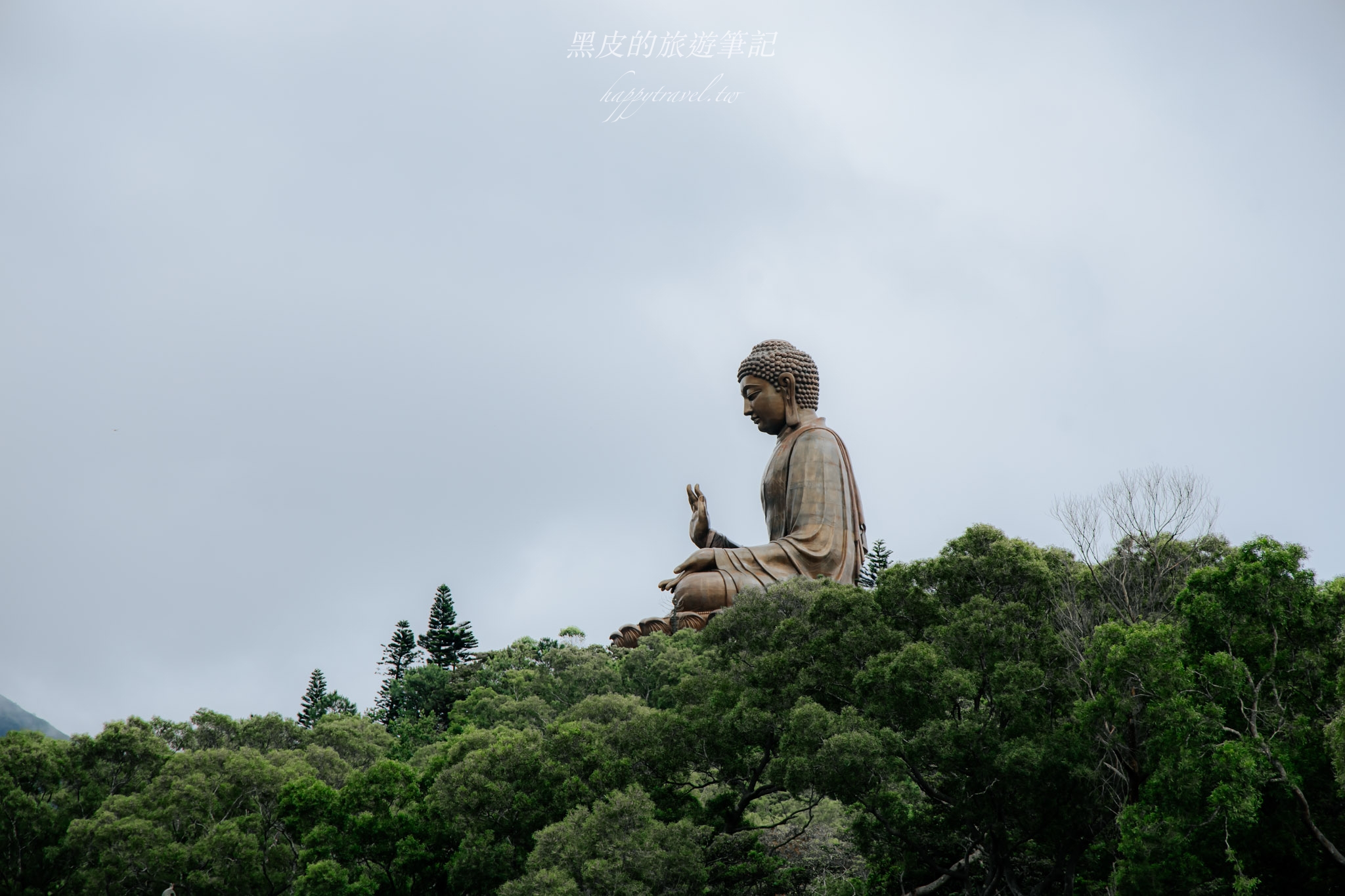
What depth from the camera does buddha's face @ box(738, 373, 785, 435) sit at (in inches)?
896

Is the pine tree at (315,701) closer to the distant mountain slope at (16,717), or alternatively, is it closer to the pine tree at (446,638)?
the pine tree at (446,638)

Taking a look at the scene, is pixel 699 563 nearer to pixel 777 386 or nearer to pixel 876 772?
pixel 777 386

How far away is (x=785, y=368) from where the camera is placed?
22.8 meters

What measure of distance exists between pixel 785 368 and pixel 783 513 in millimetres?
2739

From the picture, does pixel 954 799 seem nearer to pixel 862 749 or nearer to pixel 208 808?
pixel 862 749

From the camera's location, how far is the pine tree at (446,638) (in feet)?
95.5

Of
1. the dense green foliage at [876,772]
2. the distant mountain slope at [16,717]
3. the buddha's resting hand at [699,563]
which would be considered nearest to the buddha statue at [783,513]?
the buddha's resting hand at [699,563]

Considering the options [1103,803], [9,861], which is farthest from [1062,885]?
[9,861]

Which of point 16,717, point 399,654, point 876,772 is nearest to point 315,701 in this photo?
point 399,654

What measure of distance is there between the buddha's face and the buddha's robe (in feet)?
1.07

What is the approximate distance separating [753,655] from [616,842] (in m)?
2.68

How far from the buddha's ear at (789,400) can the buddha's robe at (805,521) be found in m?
Result: 0.24

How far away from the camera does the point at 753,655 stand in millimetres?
13195

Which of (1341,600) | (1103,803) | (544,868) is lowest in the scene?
(544,868)
